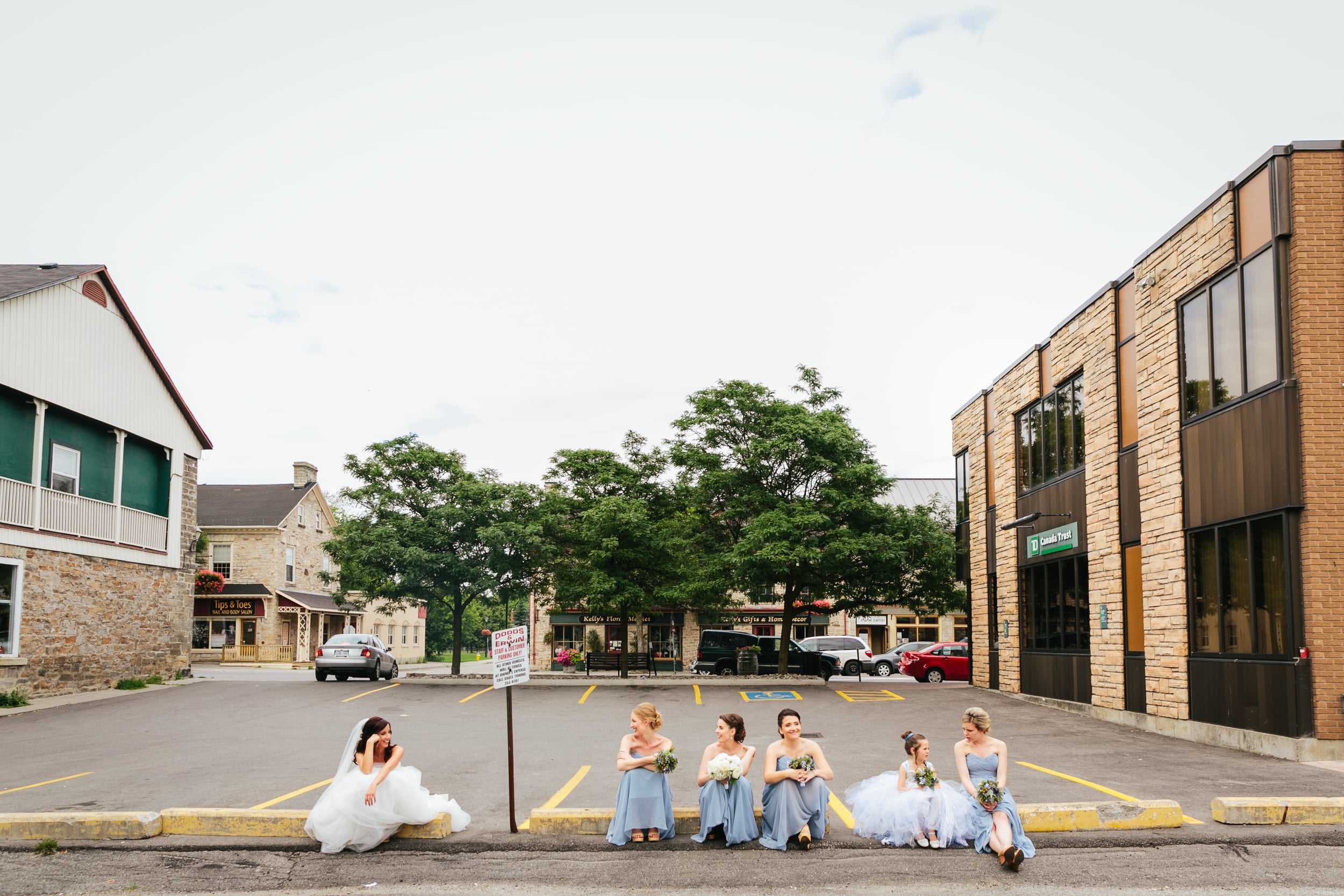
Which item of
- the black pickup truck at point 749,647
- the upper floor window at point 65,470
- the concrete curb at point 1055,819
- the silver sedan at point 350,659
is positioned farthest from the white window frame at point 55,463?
the black pickup truck at point 749,647

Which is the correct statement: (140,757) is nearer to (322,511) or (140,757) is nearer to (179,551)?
(179,551)

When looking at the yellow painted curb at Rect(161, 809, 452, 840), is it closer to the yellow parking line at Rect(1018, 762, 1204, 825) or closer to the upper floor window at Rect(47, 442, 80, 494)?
the yellow parking line at Rect(1018, 762, 1204, 825)

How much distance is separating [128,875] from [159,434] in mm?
22606

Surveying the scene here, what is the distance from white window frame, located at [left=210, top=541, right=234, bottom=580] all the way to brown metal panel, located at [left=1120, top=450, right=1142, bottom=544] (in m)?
41.6

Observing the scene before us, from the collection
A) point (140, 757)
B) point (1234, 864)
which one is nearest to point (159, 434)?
point (140, 757)

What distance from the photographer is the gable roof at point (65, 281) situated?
2228cm

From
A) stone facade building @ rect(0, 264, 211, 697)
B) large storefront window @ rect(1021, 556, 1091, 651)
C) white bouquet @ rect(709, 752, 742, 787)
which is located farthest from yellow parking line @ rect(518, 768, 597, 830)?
stone facade building @ rect(0, 264, 211, 697)

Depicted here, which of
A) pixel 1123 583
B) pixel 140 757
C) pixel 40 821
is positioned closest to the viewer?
pixel 40 821

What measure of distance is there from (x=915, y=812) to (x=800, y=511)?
2172 centimetres

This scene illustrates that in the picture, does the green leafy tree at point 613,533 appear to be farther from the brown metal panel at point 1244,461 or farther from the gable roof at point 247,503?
the gable roof at point 247,503

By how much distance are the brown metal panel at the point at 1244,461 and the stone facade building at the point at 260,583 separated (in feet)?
121

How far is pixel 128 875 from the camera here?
7.64m

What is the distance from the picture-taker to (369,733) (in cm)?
859

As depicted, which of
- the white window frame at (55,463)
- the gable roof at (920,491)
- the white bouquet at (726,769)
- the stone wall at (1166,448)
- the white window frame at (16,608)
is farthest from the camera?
the gable roof at (920,491)
